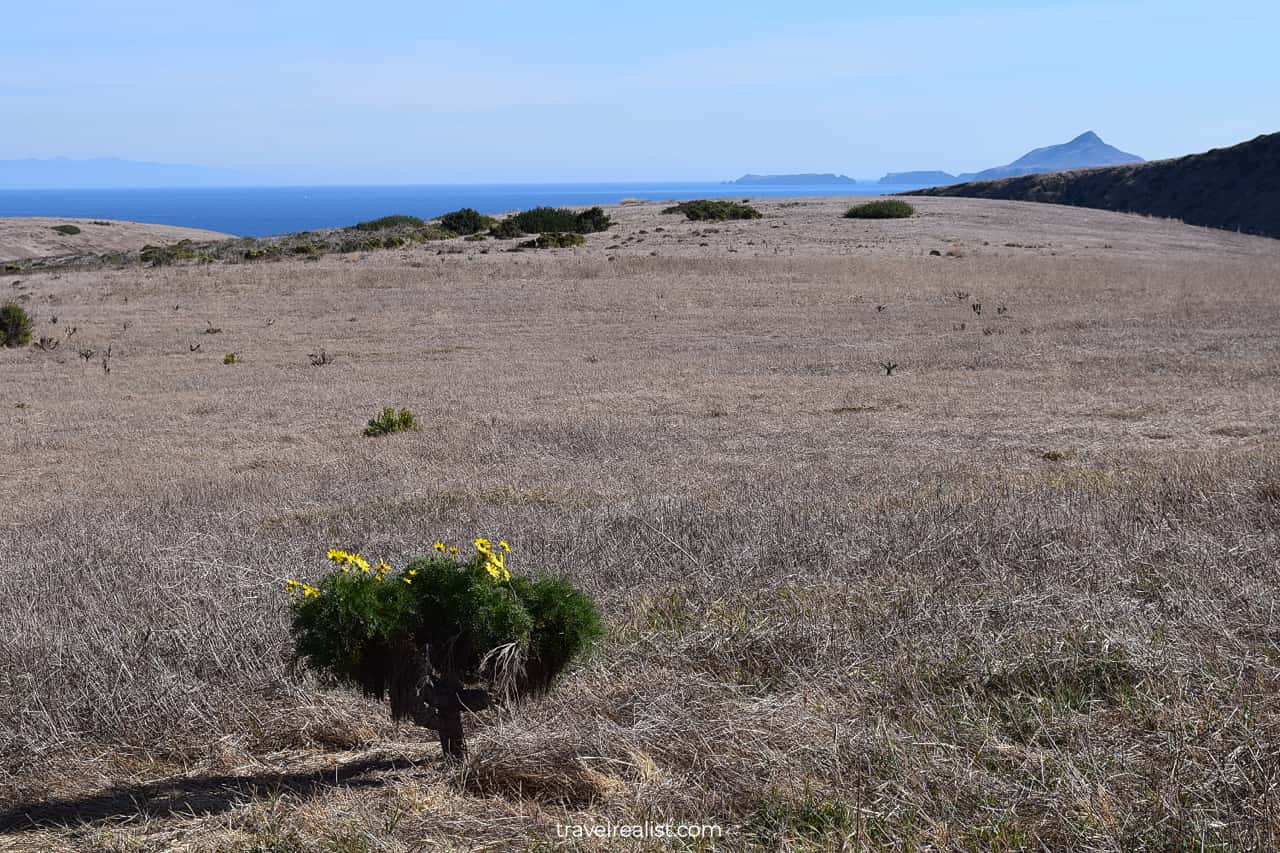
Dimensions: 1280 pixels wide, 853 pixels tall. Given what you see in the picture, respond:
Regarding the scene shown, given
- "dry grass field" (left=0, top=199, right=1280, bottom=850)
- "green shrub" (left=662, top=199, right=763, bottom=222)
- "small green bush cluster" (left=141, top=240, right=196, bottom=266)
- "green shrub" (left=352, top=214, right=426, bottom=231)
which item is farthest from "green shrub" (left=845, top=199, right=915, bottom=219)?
"dry grass field" (left=0, top=199, right=1280, bottom=850)

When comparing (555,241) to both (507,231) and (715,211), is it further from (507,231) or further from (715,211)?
(715,211)

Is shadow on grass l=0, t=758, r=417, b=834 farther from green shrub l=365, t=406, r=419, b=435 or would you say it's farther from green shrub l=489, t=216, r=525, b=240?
green shrub l=489, t=216, r=525, b=240

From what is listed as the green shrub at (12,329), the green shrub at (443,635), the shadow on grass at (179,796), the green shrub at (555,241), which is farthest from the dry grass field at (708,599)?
the green shrub at (555,241)

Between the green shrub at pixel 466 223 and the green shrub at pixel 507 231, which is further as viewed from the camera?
the green shrub at pixel 466 223

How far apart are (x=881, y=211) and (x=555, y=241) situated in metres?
16.8

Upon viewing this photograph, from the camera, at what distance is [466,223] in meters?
49.9

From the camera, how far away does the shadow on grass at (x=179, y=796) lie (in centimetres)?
386

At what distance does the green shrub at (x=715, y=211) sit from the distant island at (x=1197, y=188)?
30.5m

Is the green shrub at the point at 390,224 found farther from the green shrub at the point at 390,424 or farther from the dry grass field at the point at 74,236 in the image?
the green shrub at the point at 390,424

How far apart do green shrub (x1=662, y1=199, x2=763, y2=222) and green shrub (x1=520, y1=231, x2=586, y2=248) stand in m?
9.44

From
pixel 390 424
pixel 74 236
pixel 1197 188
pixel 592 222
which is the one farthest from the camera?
pixel 1197 188

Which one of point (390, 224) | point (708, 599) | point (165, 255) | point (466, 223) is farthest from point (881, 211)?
point (708, 599)

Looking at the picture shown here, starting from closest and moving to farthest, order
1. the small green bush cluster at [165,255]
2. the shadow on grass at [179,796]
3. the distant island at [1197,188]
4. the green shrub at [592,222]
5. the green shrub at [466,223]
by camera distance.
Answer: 1. the shadow on grass at [179,796]
2. the small green bush cluster at [165,255]
3. the green shrub at [592,222]
4. the green shrub at [466,223]
5. the distant island at [1197,188]

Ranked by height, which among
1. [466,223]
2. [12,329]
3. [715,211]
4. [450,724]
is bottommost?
[12,329]
